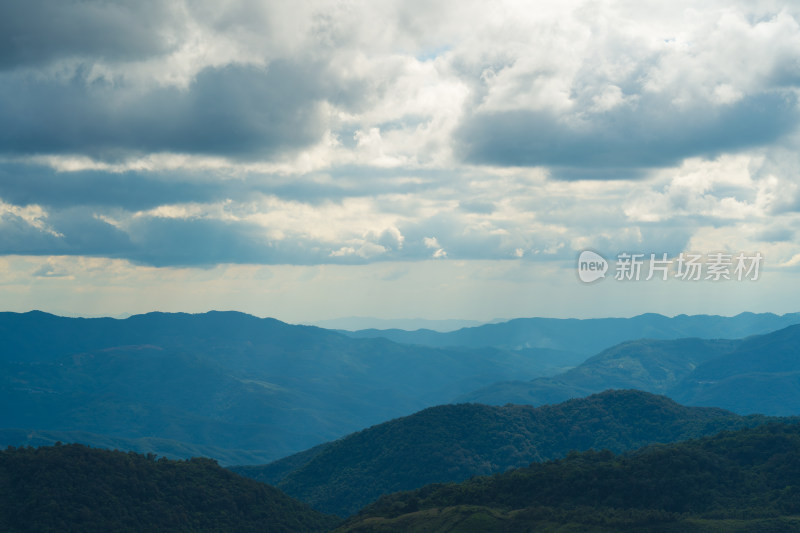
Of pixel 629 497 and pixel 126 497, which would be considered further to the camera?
→ pixel 126 497

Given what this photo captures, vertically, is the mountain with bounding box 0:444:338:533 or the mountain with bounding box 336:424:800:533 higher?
the mountain with bounding box 336:424:800:533

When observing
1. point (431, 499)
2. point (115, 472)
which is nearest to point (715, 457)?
point (431, 499)

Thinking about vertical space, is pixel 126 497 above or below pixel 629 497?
below

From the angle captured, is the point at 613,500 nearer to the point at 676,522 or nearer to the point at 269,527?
the point at 676,522

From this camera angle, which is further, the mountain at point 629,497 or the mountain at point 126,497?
the mountain at point 126,497

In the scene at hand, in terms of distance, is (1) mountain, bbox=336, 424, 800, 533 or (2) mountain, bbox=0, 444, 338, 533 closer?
(1) mountain, bbox=336, 424, 800, 533
